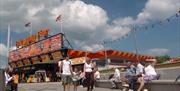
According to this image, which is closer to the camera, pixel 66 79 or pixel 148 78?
pixel 148 78

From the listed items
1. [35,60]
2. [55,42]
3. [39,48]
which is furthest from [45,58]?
[35,60]

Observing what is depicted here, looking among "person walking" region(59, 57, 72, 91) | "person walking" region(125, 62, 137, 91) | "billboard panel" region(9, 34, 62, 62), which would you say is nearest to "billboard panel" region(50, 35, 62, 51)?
"billboard panel" region(9, 34, 62, 62)

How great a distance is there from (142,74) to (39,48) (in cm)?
5182

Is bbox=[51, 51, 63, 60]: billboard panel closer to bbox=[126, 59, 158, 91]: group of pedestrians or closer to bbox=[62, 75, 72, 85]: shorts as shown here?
bbox=[126, 59, 158, 91]: group of pedestrians

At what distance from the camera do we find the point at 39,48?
65.2 meters

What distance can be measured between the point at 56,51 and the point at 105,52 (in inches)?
477

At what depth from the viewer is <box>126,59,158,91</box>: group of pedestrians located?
13.9 meters

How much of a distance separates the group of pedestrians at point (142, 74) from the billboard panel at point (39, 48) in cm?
4111

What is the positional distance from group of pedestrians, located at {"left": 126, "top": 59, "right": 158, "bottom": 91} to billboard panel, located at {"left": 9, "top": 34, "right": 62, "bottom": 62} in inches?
1618

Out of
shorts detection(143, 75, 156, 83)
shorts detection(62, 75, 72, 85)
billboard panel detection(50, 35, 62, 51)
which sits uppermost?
billboard panel detection(50, 35, 62, 51)

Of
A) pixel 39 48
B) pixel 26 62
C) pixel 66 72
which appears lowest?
pixel 66 72

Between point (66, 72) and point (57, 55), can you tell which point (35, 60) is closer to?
point (57, 55)

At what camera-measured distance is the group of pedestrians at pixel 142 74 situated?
13.9 meters

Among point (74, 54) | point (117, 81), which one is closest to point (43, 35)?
point (74, 54)
